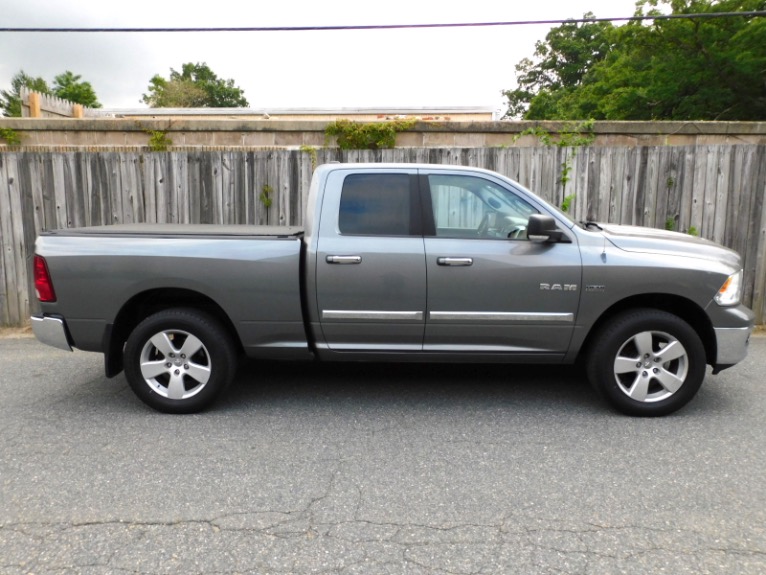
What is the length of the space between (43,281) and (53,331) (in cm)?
39

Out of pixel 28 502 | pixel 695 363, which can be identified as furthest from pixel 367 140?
pixel 28 502

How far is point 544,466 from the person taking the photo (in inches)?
150

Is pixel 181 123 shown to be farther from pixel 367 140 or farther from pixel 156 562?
pixel 156 562

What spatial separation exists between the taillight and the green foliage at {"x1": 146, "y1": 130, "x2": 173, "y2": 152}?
150 inches

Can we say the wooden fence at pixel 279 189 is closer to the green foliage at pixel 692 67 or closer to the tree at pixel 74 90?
the green foliage at pixel 692 67

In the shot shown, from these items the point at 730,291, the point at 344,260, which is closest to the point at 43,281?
the point at 344,260

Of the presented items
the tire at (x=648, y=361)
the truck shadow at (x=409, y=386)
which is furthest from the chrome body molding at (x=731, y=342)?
the truck shadow at (x=409, y=386)

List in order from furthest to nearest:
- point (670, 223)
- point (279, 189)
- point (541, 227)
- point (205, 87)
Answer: point (205, 87) → point (279, 189) → point (670, 223) → point (541, 227)

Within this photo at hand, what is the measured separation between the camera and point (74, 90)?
70.2 m

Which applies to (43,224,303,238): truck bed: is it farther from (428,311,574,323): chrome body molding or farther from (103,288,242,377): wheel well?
(428,311,574,323): chrome body molding

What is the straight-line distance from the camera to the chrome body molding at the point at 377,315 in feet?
15.3

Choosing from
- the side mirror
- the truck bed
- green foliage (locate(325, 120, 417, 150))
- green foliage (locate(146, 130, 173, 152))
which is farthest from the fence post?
the side mirror

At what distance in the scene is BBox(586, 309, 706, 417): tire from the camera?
4531 millimetres

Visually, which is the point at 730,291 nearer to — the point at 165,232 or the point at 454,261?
the point at 454,261
